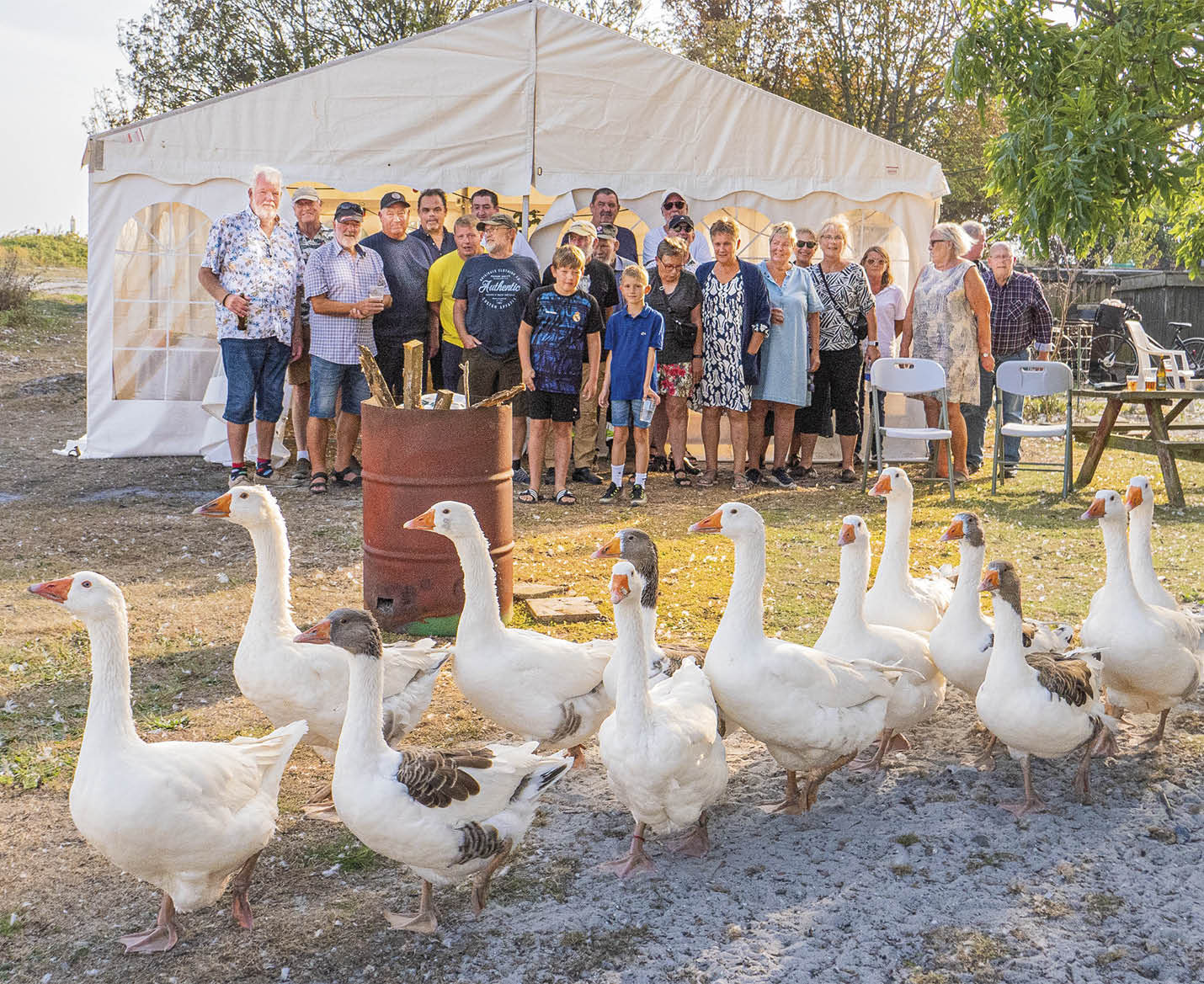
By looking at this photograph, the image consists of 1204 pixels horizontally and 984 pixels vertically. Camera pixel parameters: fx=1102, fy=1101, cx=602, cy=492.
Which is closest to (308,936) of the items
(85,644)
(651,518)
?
(85,644)

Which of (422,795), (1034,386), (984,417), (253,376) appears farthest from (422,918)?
(984,417)

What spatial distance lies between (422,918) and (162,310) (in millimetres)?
9503

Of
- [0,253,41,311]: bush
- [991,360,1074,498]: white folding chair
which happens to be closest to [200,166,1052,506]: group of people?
[991,360,1074,498]: white folding chair

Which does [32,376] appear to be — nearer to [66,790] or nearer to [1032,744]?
[66,790]

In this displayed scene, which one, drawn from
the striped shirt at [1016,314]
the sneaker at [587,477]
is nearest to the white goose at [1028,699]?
the sneaker at [587,477]

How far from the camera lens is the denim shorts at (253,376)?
9508mm

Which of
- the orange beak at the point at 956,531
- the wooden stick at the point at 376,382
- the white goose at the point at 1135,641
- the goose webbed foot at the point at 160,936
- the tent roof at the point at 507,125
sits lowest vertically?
the goose webbed foot at the point at 160,936

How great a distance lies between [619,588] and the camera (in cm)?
388

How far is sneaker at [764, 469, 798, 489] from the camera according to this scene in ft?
35.7

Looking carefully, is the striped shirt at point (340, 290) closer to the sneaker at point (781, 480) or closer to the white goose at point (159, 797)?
the sneaker at point (781, 480)

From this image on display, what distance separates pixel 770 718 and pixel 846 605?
0.80 metres

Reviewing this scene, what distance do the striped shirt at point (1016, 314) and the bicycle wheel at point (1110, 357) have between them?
33.8ft

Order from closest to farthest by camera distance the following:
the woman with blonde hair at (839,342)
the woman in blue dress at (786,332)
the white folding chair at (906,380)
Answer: the white folding chair at (906,380)
the woman in blue dress at (786,332)
the woman with blonde hair at (839,342)

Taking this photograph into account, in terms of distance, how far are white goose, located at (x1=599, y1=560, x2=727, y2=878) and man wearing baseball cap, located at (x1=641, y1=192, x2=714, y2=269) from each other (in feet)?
22.6
